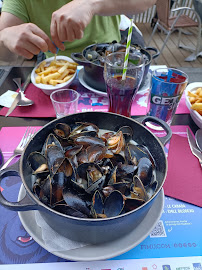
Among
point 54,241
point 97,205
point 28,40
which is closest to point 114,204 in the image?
point 97,205

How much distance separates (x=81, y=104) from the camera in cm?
106

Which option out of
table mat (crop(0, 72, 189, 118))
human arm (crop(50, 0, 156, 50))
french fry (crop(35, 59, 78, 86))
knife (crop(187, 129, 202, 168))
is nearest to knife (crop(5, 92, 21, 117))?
table mat (crop(0, 72, 189, 118))

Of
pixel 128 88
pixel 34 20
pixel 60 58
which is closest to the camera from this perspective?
pixel 128 88

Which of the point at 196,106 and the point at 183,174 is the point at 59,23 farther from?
the point at 183,174

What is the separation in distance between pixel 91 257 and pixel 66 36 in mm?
956

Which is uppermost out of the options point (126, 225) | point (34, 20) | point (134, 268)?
point (34, 20)

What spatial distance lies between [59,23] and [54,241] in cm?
92

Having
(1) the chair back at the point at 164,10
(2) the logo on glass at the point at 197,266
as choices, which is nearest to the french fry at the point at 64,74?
(2) the logo on glass at the point at 197,266

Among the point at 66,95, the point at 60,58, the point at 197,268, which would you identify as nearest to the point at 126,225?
the point at 197,268

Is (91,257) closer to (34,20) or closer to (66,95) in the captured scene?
(66,95)

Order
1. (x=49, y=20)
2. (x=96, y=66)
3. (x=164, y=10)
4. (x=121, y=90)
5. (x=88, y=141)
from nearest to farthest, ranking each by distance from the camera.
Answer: (x=88, y=141)
(x=121, y=90)
(x=96, y=66)
(x=49, y=20)
(x=164, y=10)

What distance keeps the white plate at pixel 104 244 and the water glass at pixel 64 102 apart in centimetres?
49

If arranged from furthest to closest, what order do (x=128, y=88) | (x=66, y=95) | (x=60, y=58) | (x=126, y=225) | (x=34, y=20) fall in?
(x=34, y=20), (x=60, y=58), (x=66, y=95), (x=128, y=88), (x=126, y=225)

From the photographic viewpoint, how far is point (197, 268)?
1.64 ft
